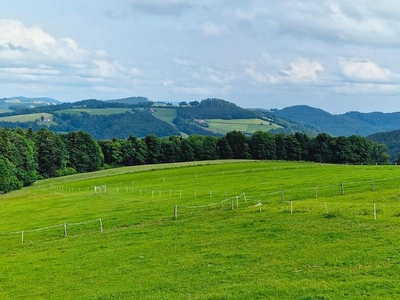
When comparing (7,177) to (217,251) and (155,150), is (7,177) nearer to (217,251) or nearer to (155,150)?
(155,150)

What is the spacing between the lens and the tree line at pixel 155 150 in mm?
133850

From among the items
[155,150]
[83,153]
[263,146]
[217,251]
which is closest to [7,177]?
[83,153]

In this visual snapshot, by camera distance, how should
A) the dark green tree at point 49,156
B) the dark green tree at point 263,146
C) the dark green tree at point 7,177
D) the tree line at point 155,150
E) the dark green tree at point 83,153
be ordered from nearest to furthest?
the dark green tree at point 7,177 → the tree line at point 155,150 → the dark green tree at point 49,156 → the dark green tree at point 83,153 → the dark green tree at point 263,146

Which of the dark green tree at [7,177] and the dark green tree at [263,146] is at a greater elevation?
the dark green tree at [263,146]

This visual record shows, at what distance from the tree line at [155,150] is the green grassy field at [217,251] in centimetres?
8607

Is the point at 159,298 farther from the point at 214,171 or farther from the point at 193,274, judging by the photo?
the point at 214,171

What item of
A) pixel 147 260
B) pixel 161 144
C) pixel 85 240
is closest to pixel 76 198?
pixel 85 240

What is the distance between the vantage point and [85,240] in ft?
126

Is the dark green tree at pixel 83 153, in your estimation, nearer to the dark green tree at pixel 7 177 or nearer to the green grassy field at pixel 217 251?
the dark green tree at pixel 7 177

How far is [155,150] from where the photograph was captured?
543 ft

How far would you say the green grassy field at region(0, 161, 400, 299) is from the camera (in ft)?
71.6

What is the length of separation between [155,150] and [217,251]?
137571mm

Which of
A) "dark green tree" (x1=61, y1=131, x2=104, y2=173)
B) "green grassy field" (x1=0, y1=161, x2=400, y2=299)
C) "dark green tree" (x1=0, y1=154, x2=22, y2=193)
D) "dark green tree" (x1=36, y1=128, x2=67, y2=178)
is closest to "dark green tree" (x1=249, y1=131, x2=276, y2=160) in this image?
"dark green tree" (x1=61, y1=131, x2=104, y2=173)

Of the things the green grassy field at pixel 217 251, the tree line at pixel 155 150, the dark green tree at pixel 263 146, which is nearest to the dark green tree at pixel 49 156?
the tree line at pixel 155 150
